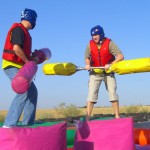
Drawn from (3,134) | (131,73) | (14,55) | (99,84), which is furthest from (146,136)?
(3,134)

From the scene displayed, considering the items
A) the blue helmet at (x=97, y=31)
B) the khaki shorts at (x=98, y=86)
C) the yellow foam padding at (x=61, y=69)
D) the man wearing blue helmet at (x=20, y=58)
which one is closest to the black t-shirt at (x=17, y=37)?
the man wearing blue helmet at (x=20, y=58)

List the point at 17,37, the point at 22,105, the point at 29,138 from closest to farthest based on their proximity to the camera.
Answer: the point at 29,138 < the point at 22,105 < the point at 17,37

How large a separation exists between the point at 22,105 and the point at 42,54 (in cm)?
133

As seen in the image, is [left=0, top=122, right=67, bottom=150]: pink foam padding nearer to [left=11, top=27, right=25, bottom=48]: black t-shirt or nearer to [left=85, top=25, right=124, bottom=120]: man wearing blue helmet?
[left=11, top=27, right=25, bottom=48]: black t-shirt

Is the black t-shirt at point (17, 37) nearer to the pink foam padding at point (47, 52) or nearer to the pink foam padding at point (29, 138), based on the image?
the pink foam padding at point (47, 52)

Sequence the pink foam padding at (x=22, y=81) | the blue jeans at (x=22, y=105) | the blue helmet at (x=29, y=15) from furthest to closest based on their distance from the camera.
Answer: the blue helmet at (x=29, y=15) < the blue jeans at (x=22, y=105) < the pink foam padding at (x=22, y=81)

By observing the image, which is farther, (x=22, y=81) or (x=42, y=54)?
(x=42, y=54)

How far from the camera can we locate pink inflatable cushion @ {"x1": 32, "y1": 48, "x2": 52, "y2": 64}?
21.4ft

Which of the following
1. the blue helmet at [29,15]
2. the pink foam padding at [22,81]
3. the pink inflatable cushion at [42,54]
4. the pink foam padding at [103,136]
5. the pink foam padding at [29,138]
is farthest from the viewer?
the pink inflatable cushion at [42,54]

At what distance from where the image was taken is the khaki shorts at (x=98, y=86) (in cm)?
755

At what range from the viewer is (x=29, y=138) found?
13.0ft

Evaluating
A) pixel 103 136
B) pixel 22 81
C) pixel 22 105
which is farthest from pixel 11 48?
pixel 103 136

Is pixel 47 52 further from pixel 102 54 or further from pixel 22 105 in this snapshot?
pixel 22 105

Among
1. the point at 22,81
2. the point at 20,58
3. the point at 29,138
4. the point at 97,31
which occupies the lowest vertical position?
the point at 29,138
